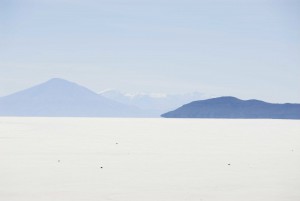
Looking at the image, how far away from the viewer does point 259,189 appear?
16578mm

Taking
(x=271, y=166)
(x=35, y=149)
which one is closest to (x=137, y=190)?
(x=271, y=166)

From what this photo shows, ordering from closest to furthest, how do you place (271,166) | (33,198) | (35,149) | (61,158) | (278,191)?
(33,198), (278,191), (271,166), (61,158), (35,149)

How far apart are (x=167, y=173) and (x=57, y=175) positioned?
412 centimetres

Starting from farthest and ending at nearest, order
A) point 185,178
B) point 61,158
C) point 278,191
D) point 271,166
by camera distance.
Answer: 1. point 61,158
2. point 271,166
3. point 185,178
4. point 278,191

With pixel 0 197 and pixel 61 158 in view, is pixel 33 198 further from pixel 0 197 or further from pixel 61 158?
pixel 61 158

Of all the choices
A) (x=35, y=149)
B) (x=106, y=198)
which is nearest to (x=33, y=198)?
(x=106, y=198)

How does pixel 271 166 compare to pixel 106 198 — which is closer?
pixel 106 198

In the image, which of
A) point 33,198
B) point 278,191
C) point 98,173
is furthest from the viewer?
point 98,173

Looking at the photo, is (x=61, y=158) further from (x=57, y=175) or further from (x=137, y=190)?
(x=137, y=190)

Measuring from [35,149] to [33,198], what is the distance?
17.1m

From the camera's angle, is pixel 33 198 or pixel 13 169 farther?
pixel 13 169

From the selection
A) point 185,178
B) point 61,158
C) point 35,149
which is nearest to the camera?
point 185,178

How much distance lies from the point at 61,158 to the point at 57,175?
6566 mm

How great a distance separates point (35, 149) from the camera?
31.4 m
